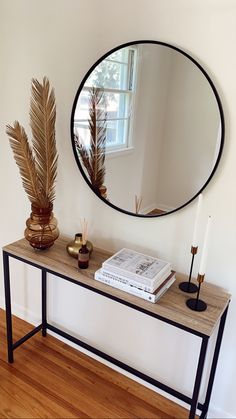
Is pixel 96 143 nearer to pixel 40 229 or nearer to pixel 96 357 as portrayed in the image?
pixel 40 229

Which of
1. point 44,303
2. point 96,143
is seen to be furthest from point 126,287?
point 44,303

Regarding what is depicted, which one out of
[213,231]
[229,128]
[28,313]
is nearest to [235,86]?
[229,128]

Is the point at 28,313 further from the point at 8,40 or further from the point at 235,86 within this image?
the point at 235,86

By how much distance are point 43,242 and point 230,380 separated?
43.3 inches

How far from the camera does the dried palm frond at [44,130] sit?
1614mm

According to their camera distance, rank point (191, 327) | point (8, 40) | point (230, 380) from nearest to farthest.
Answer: point (191, 327)
point (230, 380)
point (8, 40)

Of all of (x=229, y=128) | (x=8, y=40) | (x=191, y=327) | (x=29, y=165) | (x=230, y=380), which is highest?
(x=8, y=40)

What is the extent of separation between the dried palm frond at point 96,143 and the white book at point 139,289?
458 millimetres

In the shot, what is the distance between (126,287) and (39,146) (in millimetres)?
776

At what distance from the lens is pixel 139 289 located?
4.65 ft

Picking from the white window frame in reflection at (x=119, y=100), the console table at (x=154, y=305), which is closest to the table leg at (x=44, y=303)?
the console table at (x=154, y=305)

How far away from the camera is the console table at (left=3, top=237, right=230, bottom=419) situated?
131 centimetres

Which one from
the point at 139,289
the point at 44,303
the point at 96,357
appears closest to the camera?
the point at 139,289

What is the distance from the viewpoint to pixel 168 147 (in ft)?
5.02
